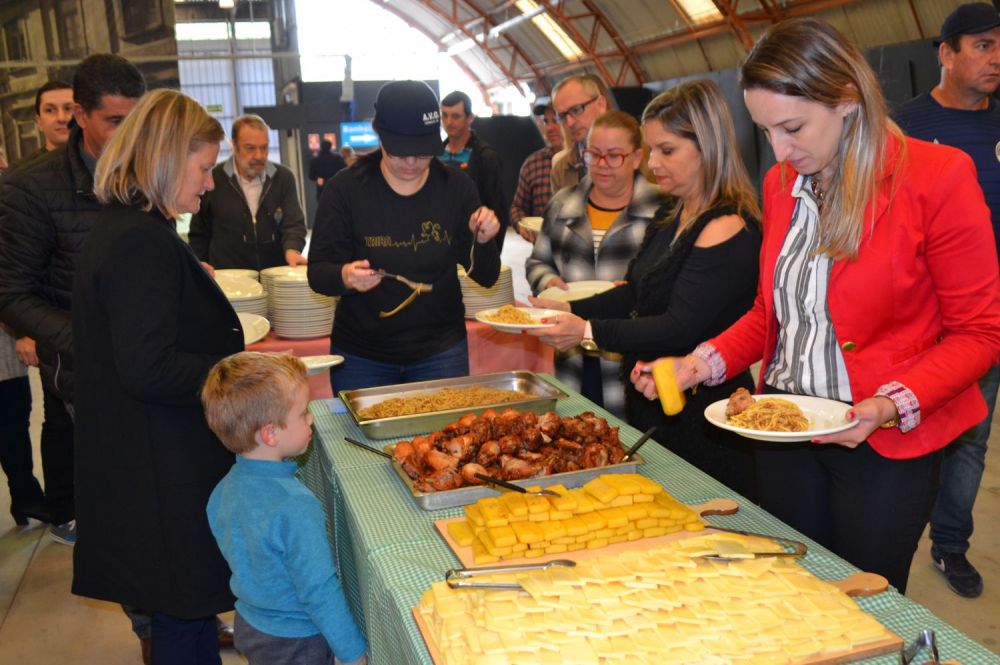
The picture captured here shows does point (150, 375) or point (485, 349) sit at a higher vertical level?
point (150, 375)

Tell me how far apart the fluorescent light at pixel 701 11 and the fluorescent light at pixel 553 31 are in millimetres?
4604

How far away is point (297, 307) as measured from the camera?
3508 mm

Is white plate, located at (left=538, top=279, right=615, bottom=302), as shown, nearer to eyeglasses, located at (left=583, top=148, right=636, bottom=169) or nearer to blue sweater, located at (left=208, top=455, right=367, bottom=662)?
eyeglasses, located at (left=583, top=148, right=636, bottom=169)

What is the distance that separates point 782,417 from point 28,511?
360 centimetres

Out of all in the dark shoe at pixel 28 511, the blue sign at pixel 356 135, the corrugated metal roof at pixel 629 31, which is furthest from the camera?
the blue sign at pixel 356 135

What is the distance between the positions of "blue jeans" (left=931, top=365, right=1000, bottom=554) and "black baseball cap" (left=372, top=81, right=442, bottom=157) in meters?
2.05

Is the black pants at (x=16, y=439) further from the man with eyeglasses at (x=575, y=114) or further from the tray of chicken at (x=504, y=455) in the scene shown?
the man with eyeglasses at (x=575, y=114)

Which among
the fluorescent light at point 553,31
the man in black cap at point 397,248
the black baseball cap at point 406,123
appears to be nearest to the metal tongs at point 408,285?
the man in black cap at point 397,248

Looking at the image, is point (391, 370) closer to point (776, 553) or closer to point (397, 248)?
point (397, 248)

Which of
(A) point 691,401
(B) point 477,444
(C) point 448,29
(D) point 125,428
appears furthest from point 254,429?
(C) point 448,29

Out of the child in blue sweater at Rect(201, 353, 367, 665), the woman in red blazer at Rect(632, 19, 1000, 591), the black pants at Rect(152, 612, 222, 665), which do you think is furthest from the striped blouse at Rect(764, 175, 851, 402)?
the black pants at Rect(152, 612, 222, 665)

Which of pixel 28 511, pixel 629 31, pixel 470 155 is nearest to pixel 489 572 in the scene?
pixel 28 511

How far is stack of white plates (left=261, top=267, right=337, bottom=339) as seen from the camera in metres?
3.48

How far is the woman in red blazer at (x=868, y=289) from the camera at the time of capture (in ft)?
4.86
